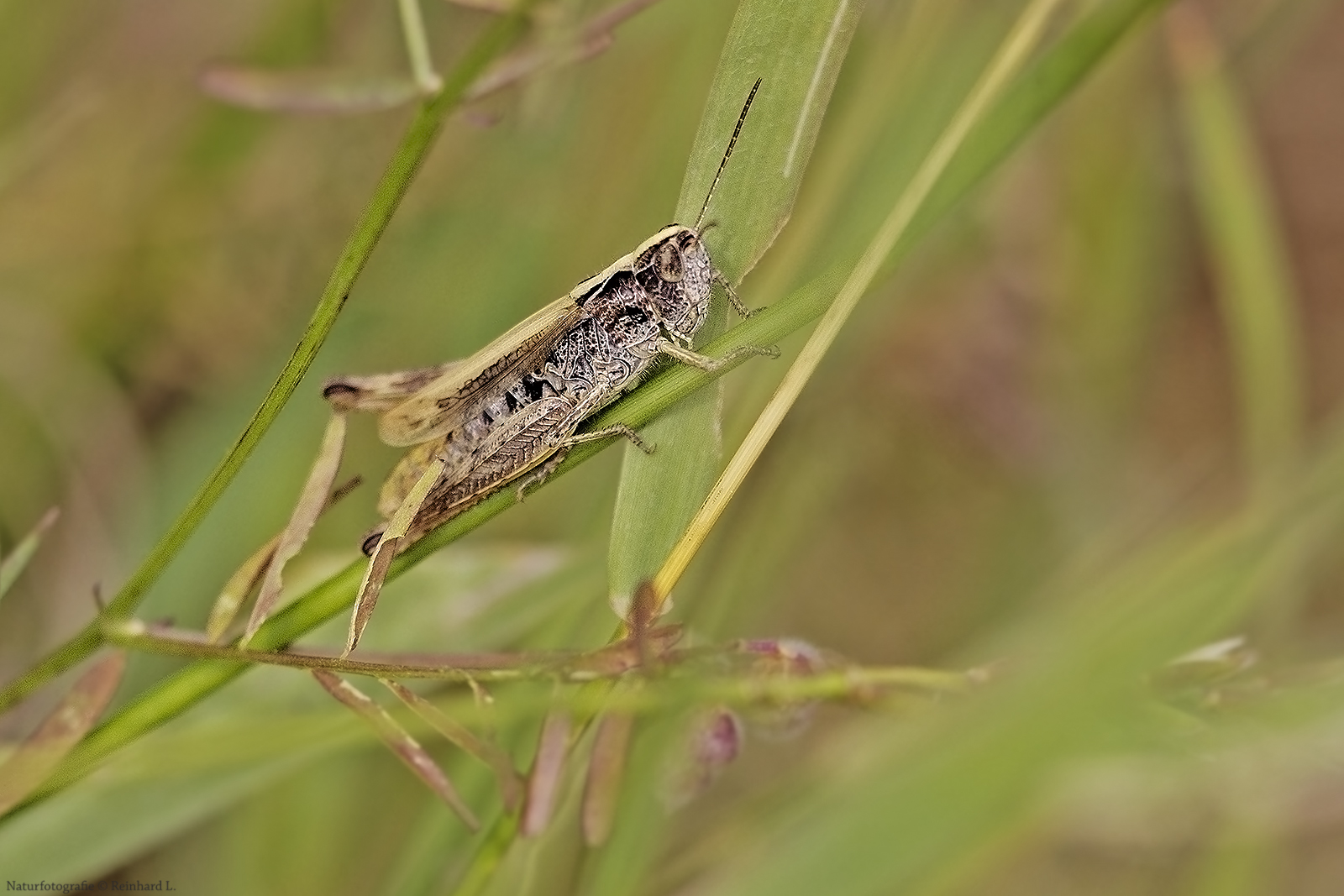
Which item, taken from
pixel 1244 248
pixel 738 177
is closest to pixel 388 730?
pixel 738 177

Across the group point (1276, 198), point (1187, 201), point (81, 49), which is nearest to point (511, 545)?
point (81, 49)

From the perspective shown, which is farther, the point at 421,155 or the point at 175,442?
the point at 175,442

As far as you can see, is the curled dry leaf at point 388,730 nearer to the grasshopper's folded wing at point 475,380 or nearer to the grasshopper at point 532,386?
the grasshopper at point 532,386

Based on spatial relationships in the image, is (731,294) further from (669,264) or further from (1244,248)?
(1244,248)

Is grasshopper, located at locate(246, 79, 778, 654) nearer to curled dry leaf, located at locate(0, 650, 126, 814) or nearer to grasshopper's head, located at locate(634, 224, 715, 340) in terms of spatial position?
grasshopper's head, located at locate(634, 224, 715, 340)

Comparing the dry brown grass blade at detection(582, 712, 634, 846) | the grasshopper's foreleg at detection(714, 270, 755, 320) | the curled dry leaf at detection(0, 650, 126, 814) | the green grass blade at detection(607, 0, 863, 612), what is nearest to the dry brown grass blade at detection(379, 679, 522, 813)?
the dry brown grass blade at detection(582, 712, 634, 846)

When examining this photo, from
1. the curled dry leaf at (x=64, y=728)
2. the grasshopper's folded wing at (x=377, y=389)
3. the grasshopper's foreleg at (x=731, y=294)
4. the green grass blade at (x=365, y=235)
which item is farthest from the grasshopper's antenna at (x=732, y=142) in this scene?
the curled dry leaf at (x=64, y=728)

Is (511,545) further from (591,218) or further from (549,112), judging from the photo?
(549,112)
